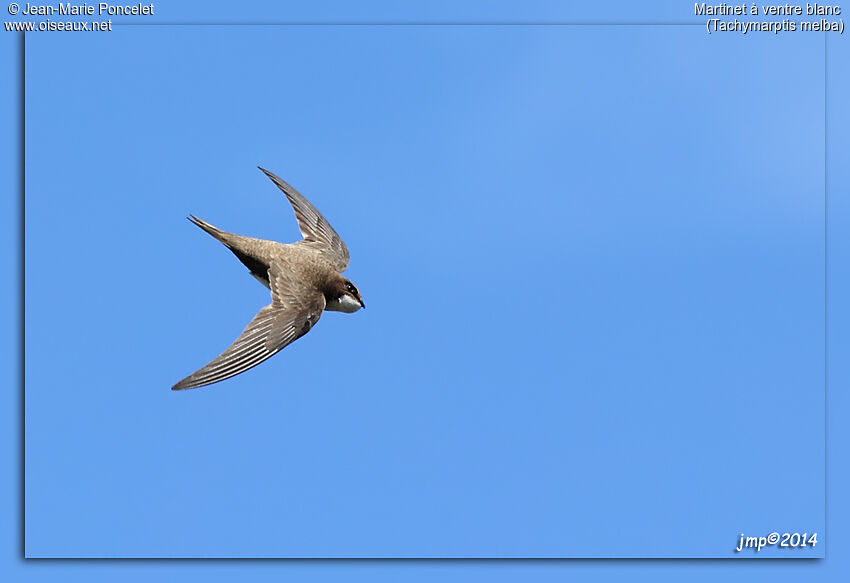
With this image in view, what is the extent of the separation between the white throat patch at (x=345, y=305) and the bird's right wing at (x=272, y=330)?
1.76 feet

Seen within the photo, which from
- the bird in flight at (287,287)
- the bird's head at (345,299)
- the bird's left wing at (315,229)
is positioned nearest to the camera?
the bird in flight at (287,287)

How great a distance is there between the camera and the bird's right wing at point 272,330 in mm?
13102

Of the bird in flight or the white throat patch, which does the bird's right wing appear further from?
the white throat patch

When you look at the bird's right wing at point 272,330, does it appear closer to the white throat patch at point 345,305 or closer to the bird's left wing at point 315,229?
the white throat patch at point 345,305

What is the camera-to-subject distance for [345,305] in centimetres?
1605

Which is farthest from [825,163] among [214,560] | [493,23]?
[214,560]

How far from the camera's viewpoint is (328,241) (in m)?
17.9

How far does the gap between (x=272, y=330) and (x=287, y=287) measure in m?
1.11

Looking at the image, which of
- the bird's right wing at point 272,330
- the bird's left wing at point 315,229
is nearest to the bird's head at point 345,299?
the bird's right wing at point 272,330

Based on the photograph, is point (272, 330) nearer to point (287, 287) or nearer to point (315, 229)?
point (287, 287)

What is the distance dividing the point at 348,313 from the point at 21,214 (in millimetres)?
4555

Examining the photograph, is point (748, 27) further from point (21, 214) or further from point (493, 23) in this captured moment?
point (21, 214)

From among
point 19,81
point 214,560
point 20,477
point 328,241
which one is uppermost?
point 19,81

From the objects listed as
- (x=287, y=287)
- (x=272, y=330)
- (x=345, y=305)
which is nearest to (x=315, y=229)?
(x=345, y=305)
